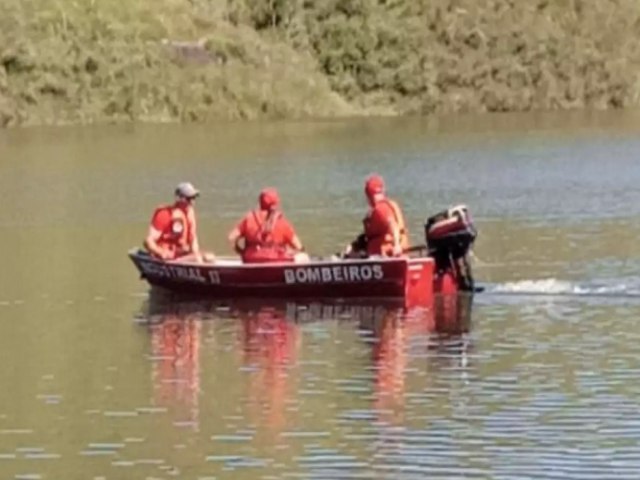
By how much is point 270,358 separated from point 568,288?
656 cm

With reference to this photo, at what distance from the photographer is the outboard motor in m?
26.7

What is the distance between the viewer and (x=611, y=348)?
22.8 metres

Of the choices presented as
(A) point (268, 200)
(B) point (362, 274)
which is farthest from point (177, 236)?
(B) point (362, 274)

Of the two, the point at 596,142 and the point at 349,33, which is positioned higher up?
the point at 349,33

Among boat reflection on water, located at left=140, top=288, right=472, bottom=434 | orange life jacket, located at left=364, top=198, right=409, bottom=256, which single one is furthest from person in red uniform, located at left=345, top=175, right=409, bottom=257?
boat reflection on water, located at left=140, top=288, right=472, bottom=434

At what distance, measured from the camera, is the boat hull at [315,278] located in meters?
26.3

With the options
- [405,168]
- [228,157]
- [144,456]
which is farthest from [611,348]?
[228,157]

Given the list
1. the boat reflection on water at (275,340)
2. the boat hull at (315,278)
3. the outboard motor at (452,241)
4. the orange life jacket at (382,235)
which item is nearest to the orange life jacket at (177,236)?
the boat hull at (315,278)

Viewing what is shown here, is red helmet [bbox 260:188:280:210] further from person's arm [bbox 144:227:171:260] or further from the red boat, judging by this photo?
person's arm [bbox 144:227:171:260]

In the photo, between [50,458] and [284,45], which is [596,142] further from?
[50,458]

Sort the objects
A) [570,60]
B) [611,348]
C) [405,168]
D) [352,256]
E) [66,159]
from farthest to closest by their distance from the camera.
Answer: [570,60] → [66,159] → [405,168] → [352,256] → [611,348]

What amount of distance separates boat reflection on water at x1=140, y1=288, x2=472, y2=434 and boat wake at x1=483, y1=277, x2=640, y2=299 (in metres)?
1.06

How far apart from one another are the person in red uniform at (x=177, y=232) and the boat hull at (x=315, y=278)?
1.04ft

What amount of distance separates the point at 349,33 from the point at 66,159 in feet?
124
